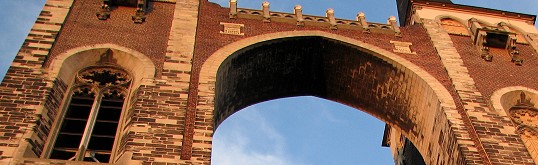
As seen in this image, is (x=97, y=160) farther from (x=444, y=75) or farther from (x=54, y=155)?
(x=444, y=75)

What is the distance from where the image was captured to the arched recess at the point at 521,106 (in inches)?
683

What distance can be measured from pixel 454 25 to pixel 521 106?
4.49 metres

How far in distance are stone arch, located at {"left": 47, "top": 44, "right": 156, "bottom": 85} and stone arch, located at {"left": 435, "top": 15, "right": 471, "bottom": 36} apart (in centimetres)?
922

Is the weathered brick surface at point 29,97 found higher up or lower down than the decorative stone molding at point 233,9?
lower down

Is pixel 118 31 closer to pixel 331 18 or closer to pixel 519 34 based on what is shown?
pixel 331 18

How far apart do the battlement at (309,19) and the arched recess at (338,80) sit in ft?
2.37

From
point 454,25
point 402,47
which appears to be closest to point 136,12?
point 402,47

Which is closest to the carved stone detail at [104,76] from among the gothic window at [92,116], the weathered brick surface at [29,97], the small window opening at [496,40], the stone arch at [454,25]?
the gothic window at [92,116]

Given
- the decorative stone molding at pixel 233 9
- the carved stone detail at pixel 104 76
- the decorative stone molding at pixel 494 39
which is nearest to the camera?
the carved stone detail at pixel 104 76

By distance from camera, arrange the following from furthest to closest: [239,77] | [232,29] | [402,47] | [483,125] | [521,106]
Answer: [402,47], [232,29], [239,77], [521,106], [483,125]

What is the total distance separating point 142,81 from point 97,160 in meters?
2.30

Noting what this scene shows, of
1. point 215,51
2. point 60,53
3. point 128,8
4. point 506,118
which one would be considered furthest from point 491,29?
point 60,53

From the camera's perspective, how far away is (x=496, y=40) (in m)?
20.7

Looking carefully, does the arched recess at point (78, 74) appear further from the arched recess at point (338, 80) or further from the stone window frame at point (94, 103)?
the arched recess at point (338, 80)
